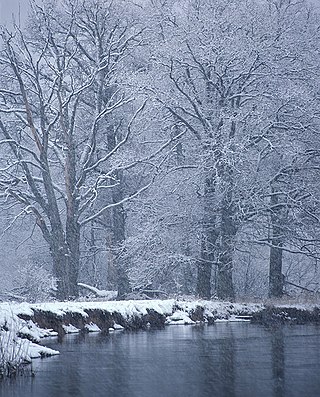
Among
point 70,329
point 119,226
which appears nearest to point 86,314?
point 70,329

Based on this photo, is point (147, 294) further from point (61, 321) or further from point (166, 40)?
point (61, 321)

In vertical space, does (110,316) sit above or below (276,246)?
below

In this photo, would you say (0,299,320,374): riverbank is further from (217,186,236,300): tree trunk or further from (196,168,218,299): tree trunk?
(196,168,218,299): tree trunk

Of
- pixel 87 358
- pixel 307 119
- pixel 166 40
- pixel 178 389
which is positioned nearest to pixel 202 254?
pixel 307 119

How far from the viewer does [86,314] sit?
60.6 ft

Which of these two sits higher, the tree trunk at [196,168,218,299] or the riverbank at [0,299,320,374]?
the tree trunk at [196,168,218,299]

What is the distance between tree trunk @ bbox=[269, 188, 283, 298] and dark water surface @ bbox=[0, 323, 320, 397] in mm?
10163

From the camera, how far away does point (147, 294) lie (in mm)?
31484

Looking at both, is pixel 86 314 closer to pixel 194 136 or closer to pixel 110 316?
pixel 110 316

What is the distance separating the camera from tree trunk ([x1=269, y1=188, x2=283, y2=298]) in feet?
90.8

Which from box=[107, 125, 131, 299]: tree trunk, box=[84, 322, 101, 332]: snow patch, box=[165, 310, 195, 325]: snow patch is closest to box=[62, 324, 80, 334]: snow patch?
box=[84, 322, 101, 332]: snow patch

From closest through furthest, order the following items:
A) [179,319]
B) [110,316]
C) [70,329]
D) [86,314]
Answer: [70,329] < [86,314] < [110,316] < [179,319]

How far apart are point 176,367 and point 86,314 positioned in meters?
6.87

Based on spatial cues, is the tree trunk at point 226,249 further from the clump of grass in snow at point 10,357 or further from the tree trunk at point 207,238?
the clump of grass in snow at point 10,357
